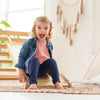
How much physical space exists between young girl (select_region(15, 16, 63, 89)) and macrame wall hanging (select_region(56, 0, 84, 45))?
111cm

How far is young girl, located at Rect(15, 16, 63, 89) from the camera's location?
4.99ft

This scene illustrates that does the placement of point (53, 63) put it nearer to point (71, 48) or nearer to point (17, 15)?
point (71, 48)

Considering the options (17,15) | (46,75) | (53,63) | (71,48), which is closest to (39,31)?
(53,63)

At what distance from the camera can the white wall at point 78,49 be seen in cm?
268

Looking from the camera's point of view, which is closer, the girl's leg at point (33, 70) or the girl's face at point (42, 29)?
the girl's leg at point (33, 70)

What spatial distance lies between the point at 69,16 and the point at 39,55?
132 cm

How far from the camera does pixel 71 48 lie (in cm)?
276

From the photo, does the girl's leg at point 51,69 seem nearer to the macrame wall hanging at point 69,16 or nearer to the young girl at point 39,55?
the young girl at point 39,55

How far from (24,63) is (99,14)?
4.79 ft

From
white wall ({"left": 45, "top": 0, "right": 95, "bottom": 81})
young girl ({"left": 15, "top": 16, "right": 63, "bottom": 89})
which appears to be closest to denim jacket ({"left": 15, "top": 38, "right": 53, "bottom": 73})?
young girl ({"left": 15, "top": 16, "right": 63, "bottom": 89})

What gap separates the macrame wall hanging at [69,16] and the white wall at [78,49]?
5 centimetres

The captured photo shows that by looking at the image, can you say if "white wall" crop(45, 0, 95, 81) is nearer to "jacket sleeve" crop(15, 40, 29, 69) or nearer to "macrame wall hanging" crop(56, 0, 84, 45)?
"macrame wall hanging" crop(56, 0, 84, 45)

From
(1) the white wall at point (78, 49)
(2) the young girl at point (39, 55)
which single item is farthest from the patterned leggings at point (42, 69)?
(1) the white wall at point (78, 49)

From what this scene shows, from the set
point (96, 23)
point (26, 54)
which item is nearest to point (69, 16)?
point (96, 23)
